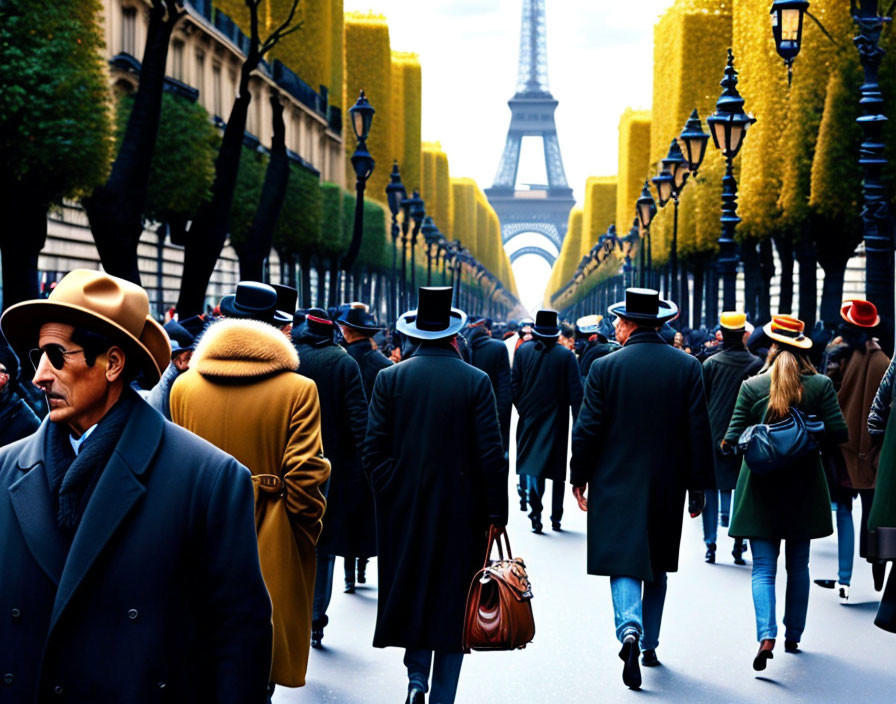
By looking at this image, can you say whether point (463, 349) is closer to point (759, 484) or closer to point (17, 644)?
point (759, 484)

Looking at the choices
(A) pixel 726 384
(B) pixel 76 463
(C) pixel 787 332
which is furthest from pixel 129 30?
(B) pixel 76 463

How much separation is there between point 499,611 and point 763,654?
5.41 ft

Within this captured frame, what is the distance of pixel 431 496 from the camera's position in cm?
571

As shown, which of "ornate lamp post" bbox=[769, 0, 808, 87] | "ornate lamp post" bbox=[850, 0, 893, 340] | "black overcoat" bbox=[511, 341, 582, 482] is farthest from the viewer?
"ornate lamp post" bbox=[769, 0, 808, 87]

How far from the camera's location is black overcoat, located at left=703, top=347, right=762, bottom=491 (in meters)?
9.93

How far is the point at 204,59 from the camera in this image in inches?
1559

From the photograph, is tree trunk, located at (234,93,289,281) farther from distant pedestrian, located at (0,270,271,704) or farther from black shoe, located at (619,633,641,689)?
distant pedestrian, located at (0,270,271,704)

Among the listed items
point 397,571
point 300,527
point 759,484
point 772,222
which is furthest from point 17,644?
point 772,222

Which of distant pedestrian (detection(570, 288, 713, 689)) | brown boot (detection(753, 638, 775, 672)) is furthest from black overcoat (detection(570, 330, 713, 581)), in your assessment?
brown boot (detection(753, 638, 775, 672))

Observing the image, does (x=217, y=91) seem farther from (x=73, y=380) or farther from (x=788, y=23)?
(x=73, y=380)

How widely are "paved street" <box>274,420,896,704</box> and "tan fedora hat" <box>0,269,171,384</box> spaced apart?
135 inches

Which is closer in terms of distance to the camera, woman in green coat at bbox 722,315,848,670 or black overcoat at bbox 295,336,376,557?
woman in green coat at bbox 722,315,848,670

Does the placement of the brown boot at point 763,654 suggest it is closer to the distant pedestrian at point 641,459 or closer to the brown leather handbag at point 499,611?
the distant pedestrian at point 641,459

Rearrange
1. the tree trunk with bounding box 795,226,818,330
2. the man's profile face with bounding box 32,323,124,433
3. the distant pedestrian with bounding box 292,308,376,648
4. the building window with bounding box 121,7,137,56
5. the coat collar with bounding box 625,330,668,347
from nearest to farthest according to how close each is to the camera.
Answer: the man's profile face with bounding box 32,323,124,433 → the coat collar with bounding box 625,330,668,347 → the distant pedestrian with bounding box 292,308,376,648 → the tree trunk with bounding box 795,226,818,330 → the building window with bounding box 121,7,137,56
